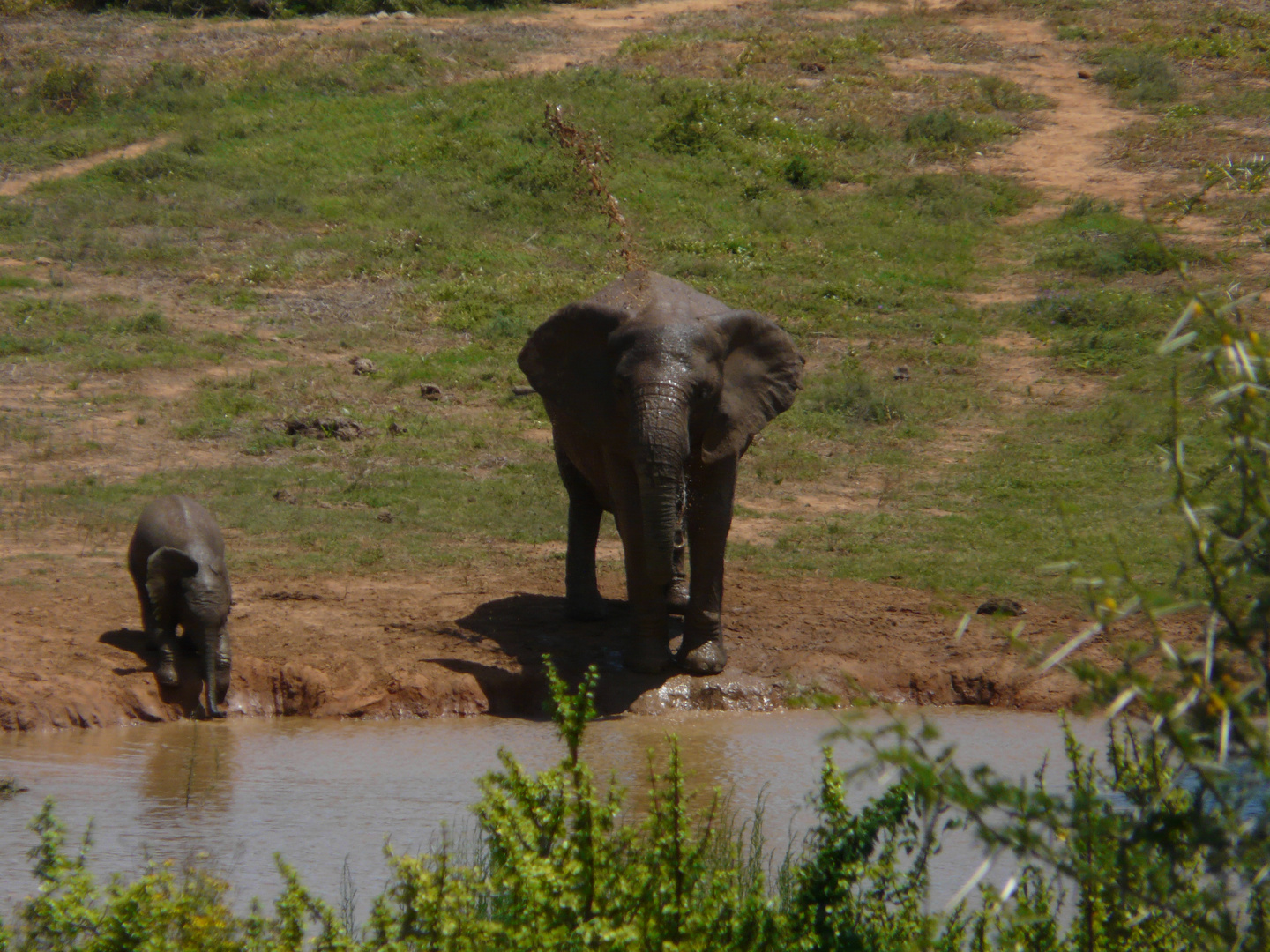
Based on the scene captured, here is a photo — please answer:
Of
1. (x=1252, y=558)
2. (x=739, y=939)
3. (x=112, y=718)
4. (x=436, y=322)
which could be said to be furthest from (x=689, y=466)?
(x=436, y=322)

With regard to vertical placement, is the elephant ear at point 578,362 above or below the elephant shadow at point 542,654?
above

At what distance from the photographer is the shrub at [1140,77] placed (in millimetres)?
26234

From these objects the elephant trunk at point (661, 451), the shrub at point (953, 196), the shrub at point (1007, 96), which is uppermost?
the shrub at point (1007, 96)

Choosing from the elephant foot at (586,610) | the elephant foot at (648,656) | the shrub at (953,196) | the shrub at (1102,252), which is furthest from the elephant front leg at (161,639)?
the shrub at (953,196)

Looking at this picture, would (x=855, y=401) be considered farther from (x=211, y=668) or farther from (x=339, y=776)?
(x=339, y=776)

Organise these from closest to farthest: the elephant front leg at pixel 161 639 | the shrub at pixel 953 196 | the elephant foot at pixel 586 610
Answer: the elephant front leg at pixel 161 639, the elephant foot at pixel 586 610, the shrub at pixel 953 196

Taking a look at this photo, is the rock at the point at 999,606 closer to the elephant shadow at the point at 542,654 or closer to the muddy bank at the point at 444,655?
the muddy bank at the point at 444,655

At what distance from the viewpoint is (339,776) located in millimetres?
6867

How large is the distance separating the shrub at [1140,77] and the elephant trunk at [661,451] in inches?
850

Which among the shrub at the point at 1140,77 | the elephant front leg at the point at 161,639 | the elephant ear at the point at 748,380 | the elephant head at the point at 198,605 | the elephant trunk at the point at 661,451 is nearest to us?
the elephant trunk at the point at 661,451

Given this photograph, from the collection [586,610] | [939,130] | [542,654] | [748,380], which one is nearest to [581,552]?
[586,610]

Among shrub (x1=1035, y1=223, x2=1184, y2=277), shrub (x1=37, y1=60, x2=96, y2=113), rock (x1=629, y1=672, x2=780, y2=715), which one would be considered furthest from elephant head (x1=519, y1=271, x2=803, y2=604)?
shrub (x1=37, y1=60, x2=96, y2=113)

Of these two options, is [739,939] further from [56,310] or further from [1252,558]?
[56,310]

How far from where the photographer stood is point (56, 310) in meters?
16.0
